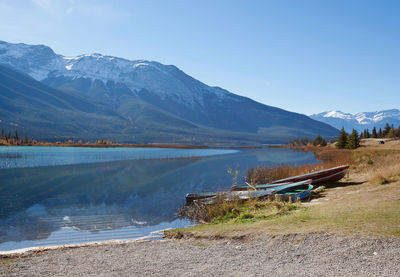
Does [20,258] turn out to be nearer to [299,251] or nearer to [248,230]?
[248,230]

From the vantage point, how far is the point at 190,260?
8656 mm

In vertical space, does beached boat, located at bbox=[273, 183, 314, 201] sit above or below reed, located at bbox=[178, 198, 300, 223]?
above

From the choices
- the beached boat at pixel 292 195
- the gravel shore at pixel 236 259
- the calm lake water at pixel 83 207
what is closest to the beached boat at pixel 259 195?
the beached boat at pixel 292 195

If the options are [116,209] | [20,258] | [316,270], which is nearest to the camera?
[316,270]

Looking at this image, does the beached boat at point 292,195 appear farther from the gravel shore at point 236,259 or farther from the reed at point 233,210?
the gravel shore at point 236,259

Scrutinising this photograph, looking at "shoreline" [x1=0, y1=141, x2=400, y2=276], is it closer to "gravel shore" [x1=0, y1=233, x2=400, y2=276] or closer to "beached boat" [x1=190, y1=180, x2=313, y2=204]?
"gravel shore" [x1=0, y1=233, x2=400, y2=276]

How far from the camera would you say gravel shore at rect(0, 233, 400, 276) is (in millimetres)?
7168

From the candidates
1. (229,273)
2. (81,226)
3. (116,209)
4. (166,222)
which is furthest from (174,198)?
(229,273)

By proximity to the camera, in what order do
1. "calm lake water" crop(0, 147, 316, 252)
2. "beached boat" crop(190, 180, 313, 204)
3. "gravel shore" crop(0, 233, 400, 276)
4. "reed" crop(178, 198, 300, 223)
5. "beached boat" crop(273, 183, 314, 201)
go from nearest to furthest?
1. "gravel shore" crop(0, 233, 400, 276)
2. "reed" crop(178, 198, 300, 223)
3. "calm lake water" crop(0, 147, 316, 252)
4. "beached boat" crop(273, 183, 314, 201)
5. "beached boat" crop(190, 180, 313, 204)

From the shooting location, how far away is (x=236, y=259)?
8414mm

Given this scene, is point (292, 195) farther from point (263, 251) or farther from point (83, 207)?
point (83, 207)

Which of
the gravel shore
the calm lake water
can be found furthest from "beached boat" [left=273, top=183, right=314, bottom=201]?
the gravel shore

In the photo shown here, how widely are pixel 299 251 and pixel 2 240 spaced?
1095cm

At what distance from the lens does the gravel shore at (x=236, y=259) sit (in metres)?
7.17
